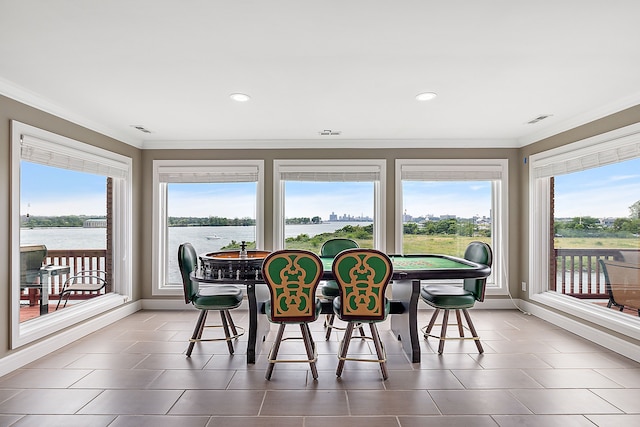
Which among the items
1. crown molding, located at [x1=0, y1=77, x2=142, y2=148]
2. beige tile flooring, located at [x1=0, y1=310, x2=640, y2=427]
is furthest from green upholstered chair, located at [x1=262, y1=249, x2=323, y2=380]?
crown molding, located at [x1=0, y1=77, x2=142, y2=148]

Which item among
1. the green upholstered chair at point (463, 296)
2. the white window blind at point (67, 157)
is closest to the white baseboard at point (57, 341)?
the white window blind at point (67, 157)

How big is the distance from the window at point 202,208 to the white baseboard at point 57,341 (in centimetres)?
72

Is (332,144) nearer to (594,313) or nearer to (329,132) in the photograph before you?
(329,132)

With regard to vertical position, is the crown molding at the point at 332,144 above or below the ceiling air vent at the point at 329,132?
below

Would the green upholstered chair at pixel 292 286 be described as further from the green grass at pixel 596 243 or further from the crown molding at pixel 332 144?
the green grass at pixel 596 243

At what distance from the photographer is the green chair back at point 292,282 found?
3.05 meters

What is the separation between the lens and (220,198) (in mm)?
5598

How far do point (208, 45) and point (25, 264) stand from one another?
2.75 meters

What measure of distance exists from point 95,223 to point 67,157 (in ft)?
3.66

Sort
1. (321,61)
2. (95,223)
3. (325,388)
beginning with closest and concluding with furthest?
(321,61) → (325,388) → (95,223)

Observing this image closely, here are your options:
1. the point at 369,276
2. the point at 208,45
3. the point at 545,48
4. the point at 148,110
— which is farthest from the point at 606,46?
the point at 148,110

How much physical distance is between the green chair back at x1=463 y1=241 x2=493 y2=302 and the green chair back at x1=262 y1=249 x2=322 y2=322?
5.55 feet

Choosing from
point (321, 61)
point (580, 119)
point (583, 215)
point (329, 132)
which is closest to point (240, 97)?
point (321, 61)

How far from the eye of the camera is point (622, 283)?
12.8 feet
